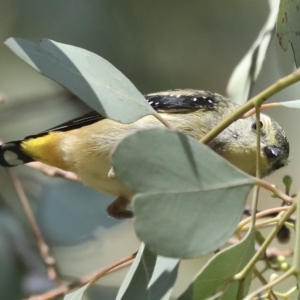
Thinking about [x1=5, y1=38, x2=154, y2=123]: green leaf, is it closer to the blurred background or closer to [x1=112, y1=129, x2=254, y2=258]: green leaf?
[x1=112, y1=129, x2=254, y2=258]: green leaf

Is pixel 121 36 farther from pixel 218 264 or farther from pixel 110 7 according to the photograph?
pixel 218 264

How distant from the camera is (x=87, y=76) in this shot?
0.72 metres

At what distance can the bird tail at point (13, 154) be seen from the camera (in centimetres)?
147

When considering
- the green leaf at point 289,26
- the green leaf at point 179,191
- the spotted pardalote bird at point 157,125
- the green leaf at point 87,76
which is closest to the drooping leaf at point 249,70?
the spotted pardalote bird at point 157,125

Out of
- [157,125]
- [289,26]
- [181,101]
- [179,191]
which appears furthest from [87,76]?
[181,101]

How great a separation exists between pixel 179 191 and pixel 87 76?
0.76 feet

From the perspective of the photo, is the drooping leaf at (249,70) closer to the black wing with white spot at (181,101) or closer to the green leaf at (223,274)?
the black wing with white spot at (181,101)

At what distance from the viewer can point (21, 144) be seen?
146cm

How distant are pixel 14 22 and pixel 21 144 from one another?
1.05 meters

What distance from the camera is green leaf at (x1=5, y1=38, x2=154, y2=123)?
67cm

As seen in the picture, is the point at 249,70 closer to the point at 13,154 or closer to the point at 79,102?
the point at 13,154

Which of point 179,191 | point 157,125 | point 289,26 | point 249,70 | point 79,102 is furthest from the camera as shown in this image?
point 79,102

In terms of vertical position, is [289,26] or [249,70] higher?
[289,26]

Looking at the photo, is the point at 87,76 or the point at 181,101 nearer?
the point at 87,76
